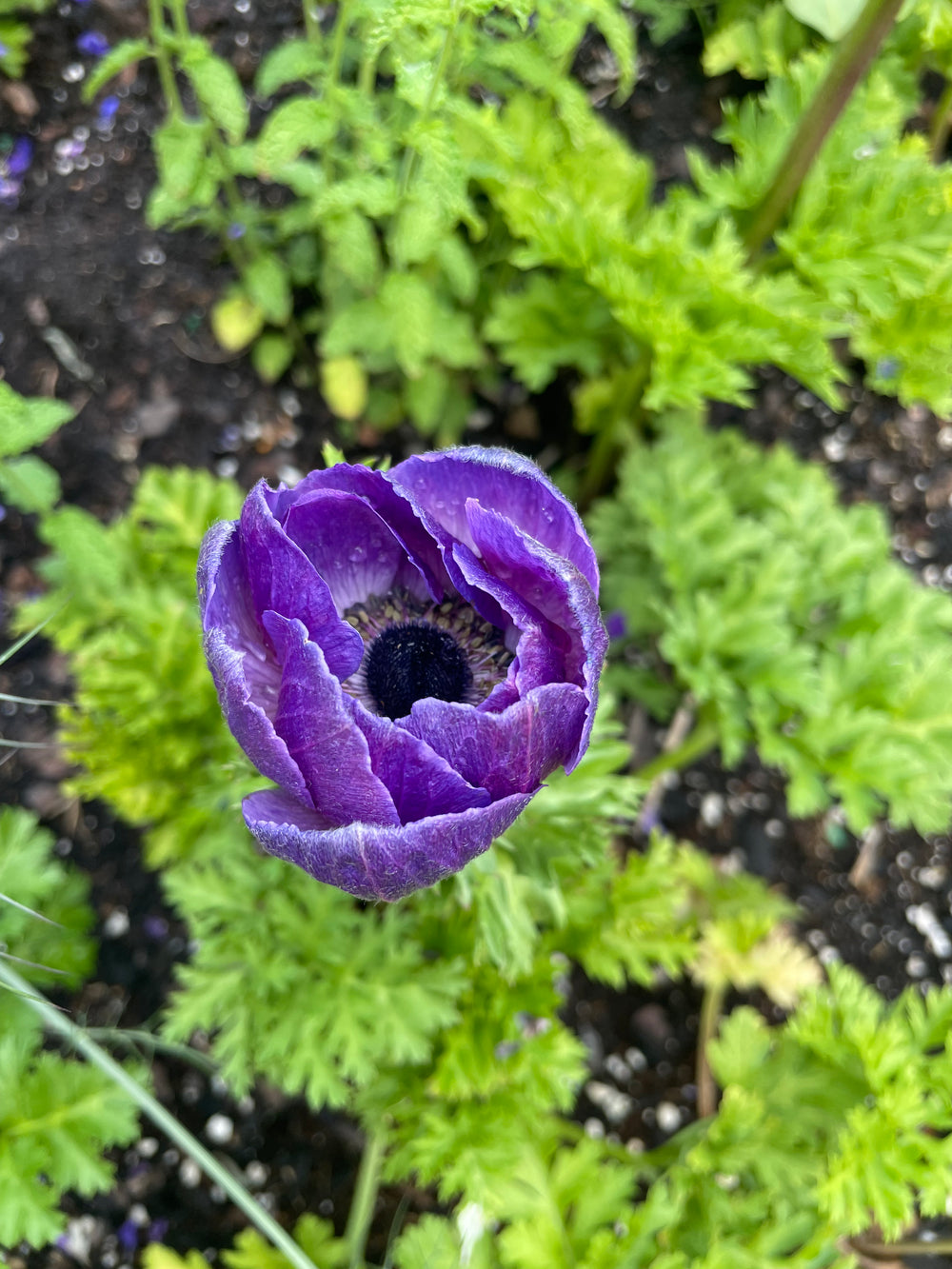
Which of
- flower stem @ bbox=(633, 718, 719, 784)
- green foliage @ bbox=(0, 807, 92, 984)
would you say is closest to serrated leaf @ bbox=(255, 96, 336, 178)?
green foliage @ bbox=(0, 807, 92, 984)

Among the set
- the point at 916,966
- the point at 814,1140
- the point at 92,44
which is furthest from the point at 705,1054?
the point at 92,44

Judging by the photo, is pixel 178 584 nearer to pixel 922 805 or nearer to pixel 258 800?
pixel 258 800

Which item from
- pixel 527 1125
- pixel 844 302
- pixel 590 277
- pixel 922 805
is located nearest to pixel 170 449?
pixel 590 277

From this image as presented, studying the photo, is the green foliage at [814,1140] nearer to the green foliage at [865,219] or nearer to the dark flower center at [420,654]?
the dark flower center at [420,654]

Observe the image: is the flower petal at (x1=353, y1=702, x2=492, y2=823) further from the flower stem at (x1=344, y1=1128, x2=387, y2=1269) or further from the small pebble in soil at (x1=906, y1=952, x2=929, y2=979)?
the small pebble in soil at (x1=906, y1=952, x2=929, y2=979)

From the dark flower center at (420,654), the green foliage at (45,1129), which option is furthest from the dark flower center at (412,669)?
the green foliage at (45,1129)

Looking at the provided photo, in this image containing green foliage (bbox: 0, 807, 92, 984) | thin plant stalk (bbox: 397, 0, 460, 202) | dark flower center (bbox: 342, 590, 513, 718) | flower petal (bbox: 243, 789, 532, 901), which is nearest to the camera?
flower petal (bbox: 243, 789, 532, 901)
